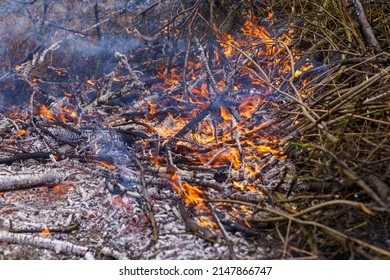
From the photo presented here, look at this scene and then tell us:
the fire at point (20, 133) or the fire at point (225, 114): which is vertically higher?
the fire at point (225, 114)

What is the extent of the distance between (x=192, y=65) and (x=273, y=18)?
114 cm

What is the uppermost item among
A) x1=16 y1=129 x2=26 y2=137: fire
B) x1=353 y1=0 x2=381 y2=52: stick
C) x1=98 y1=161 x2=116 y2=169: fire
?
x1=353 y1=0 x2=381 y2=52: stick

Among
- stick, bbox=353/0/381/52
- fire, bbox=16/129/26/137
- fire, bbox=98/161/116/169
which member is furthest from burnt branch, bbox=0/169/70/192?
stick, bbox=353/0/381/52

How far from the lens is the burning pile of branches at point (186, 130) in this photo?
2689 millimetres

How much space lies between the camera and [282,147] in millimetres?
3398

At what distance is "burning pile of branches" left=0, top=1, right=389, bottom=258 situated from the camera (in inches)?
106

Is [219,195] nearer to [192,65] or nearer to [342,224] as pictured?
[342,224]

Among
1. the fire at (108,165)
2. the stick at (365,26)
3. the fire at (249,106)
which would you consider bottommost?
the fire at (108,165)

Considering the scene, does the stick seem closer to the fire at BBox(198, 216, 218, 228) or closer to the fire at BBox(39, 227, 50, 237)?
the fire at BBox(198, 216, 218, 228)

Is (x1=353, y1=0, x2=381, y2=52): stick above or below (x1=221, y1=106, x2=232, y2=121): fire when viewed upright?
above

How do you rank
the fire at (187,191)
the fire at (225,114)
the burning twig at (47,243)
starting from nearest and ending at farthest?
1. the burning twig at (47,243)
2. the fire at (187,191)
3. the fire at (225,114)

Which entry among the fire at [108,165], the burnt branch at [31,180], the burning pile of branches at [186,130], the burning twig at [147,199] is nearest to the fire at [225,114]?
the burning pile of branches at [186,130]

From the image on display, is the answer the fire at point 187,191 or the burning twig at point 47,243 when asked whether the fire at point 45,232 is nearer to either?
the burning twig at point 47,243

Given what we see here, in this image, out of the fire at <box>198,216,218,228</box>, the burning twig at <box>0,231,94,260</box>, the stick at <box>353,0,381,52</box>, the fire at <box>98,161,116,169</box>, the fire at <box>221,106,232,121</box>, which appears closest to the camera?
the burning twig at <box>0,231,94,260</box>
